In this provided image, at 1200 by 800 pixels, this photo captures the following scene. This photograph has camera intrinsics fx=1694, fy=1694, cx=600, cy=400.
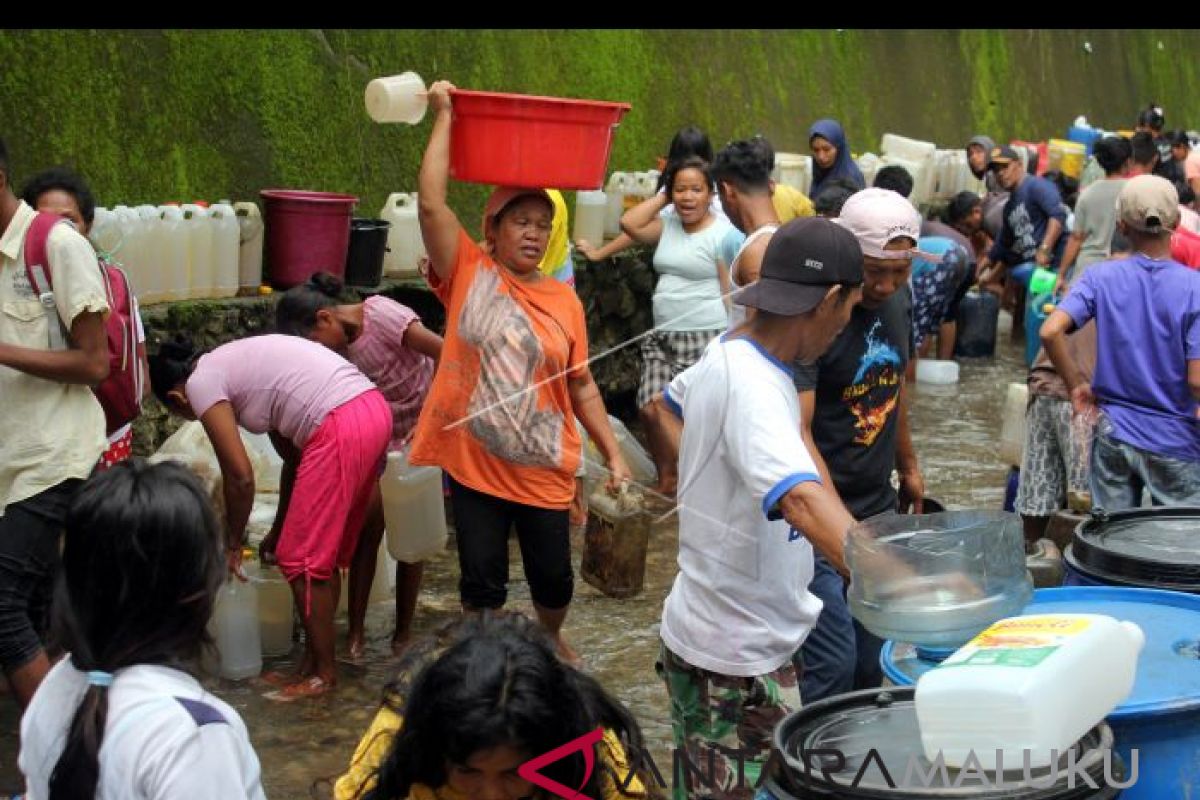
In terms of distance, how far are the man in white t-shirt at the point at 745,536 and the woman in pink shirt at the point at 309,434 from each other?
6.73 feet

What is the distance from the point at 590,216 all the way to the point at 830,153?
1.99 meters

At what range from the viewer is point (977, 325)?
13.2 meters

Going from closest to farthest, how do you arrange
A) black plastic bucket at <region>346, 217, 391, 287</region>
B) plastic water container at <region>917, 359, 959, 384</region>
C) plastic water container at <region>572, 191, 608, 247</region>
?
black plastic bucket at <region>346, 217, 391, 287</region>, plastic water container at <region>572, 191, 608, 247</region>, plastic water container at <region>917, 359, 959, 384</region>

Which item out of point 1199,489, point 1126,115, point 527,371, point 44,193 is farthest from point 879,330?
point 1126,115

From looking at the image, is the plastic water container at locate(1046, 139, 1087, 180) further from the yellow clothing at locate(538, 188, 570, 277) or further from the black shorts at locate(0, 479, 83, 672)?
the black shorts at locate(0, 479, 83, 672)

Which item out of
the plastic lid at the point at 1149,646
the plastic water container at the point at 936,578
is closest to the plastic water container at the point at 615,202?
the plastic lid at the point at 1149,646

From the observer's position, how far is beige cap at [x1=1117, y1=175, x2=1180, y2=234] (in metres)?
5.71

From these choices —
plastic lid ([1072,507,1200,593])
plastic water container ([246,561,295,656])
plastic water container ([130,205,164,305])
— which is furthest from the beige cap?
plastic water container ([130,205,164,305])

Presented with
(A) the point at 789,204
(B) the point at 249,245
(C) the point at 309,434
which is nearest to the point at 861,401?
(C) the point at 309,434

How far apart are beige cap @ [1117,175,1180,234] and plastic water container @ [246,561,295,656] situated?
3179 mm

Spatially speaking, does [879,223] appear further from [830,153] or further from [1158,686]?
[830,153]

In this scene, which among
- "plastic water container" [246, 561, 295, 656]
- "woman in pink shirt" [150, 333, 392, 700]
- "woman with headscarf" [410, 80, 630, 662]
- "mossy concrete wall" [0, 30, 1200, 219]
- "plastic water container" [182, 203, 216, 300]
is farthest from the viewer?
"mossy concrete wall" [0, 30, 1200, 219]

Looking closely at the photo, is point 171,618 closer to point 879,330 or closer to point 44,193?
point 879,330

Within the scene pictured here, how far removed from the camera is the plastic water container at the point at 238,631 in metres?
5.63
